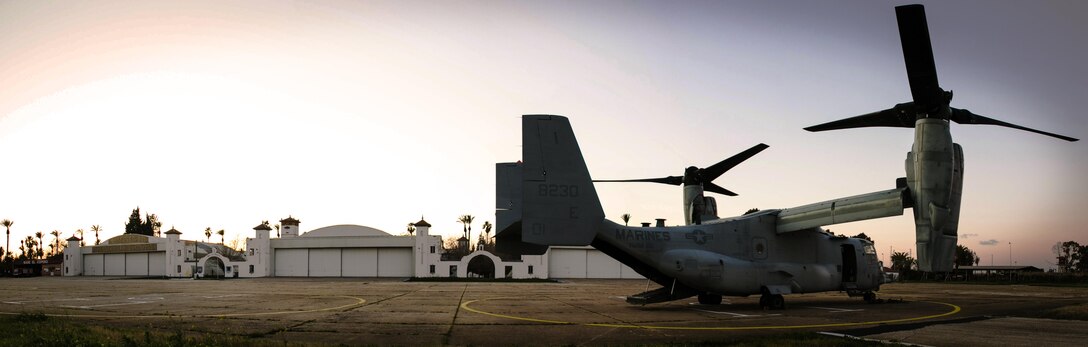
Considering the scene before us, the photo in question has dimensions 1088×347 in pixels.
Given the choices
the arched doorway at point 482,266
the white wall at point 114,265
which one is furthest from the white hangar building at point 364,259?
the white wall at point 114,265

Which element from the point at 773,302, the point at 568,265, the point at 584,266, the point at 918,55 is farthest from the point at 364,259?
the point at 918,55

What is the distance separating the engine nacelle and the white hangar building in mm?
47426

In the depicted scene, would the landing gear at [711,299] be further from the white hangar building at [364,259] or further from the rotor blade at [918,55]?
the white hangar building at [364,259]

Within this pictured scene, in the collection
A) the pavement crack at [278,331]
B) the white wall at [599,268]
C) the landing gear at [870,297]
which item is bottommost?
the white wall at [599,268]

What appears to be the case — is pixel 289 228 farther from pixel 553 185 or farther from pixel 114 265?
pixel 553 185

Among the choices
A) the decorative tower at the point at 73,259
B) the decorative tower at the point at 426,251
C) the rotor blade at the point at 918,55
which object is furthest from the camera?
the decorative tower at the point at 73,259

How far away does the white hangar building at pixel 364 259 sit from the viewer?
6425 centimetres

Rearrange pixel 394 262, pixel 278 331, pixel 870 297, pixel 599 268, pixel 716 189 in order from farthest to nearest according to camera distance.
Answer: pixel 394 262, pixel 599 268, pixel 716 189, pixel 870 297, pixel 278 331

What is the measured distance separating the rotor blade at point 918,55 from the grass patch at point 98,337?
14.2 metres

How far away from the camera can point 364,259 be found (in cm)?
6906

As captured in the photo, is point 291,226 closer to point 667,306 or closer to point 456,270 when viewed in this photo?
point 456,270

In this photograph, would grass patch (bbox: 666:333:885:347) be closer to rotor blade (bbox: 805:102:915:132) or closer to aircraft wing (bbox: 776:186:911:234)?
aircraft wing (bbox: 776:186:911:234)

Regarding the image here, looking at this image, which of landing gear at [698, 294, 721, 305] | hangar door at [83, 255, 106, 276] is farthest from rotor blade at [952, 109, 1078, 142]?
hangar door at [83, 255, 106, 276]

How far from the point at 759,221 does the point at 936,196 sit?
693cm
